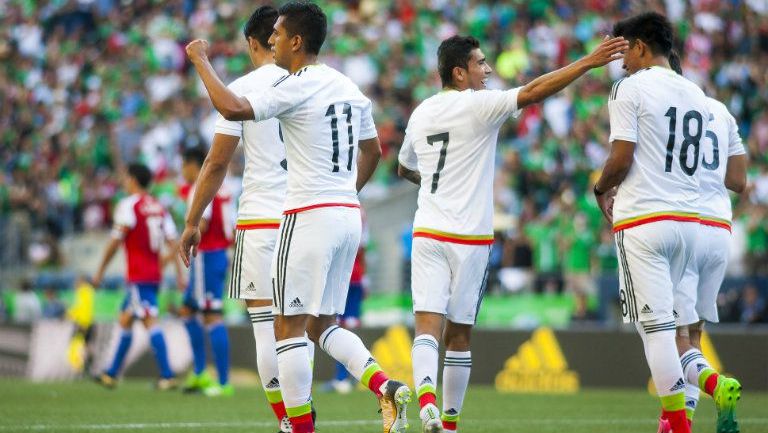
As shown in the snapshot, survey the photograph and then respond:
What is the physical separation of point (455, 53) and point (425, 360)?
183 centimetres

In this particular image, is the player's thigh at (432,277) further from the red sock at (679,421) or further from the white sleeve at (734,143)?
the white sleeve at (734,143)

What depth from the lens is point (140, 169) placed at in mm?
13883

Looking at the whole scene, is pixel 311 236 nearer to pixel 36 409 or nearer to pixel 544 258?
pixel 36 409

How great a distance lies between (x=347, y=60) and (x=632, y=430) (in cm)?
1645

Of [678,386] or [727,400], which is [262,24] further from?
[727,400]

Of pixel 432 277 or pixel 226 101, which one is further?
pixel 432 277

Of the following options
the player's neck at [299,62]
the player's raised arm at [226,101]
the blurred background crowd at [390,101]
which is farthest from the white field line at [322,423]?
the blurred background crowd at [390,101]

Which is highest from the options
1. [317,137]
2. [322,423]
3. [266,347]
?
[317,137]

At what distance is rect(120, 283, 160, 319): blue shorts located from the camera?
13.9m

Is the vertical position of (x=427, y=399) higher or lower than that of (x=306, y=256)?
lower

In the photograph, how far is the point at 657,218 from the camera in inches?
285

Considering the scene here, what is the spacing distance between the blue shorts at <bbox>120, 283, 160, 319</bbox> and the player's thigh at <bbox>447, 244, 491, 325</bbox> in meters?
6.94

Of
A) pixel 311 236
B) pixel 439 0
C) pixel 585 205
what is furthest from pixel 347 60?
pixel 311 236

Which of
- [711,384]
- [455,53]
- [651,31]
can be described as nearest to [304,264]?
[455,53]
